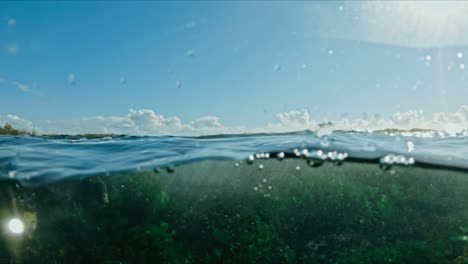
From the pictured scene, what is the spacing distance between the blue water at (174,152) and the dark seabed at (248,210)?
8 cm

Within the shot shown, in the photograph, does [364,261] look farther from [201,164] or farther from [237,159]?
[201,164]

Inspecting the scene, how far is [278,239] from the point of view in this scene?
9.36 metres

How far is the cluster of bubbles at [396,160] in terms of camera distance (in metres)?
11.0

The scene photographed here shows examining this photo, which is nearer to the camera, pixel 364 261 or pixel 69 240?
pixel 364 261

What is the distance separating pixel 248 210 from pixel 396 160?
4.74m

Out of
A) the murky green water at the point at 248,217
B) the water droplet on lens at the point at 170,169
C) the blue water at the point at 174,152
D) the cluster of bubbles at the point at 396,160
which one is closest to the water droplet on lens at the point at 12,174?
the blue water at the point at 174,152

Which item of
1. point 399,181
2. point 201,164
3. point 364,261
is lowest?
point 364,261

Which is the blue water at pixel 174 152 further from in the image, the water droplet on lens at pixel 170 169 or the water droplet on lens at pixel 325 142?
the water droplet on lens at pixel 170 169

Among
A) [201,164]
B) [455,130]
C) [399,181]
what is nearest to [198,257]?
[201,164]

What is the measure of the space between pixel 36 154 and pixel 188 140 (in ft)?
14.8

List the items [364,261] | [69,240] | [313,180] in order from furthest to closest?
1. [313,180]
2. [69,240]
3. [364,261]

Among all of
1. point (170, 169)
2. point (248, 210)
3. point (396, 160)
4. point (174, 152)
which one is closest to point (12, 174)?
point (170, 169)

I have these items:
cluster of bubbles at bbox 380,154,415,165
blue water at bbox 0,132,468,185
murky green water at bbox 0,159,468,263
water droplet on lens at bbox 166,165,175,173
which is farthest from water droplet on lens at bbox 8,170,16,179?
cluster of bubbles at bbox 380,154,415,165

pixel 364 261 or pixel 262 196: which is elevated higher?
pixel 262 196
